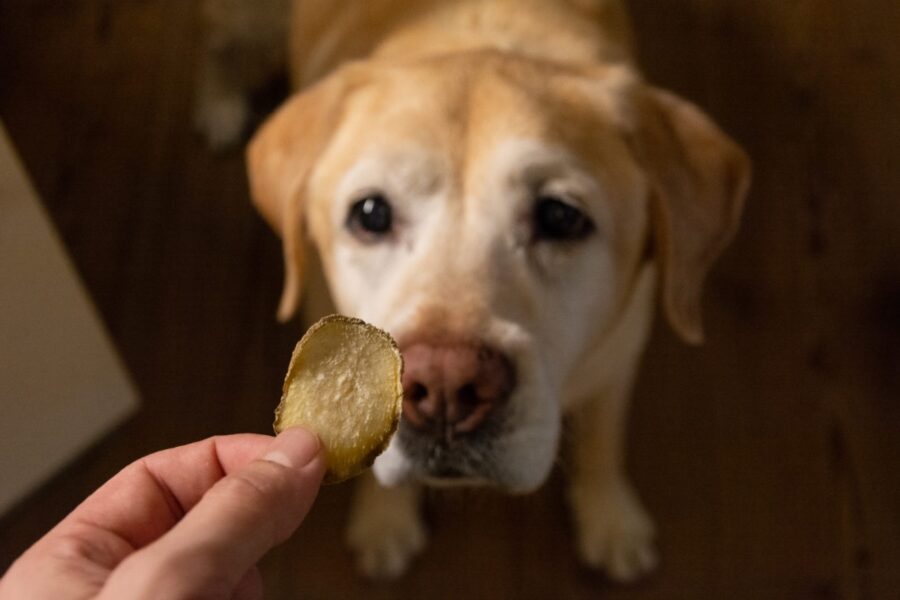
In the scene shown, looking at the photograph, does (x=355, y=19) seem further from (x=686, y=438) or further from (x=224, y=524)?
(x=224, y=524)

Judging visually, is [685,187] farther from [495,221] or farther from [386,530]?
[386,530]

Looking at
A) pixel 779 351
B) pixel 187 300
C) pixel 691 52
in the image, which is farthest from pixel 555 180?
pixel 691 52

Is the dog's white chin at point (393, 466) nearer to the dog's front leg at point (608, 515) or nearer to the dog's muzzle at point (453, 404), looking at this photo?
the dog's muzzle at point (453, 404)

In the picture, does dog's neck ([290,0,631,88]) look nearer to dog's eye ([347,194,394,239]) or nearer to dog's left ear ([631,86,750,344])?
dog's left ear ([631,86,750,344])

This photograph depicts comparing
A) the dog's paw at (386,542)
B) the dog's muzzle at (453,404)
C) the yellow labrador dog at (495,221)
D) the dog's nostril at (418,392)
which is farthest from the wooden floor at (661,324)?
the dog's nostril at (418,392)

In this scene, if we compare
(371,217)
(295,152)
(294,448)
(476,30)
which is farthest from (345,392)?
(476,30)

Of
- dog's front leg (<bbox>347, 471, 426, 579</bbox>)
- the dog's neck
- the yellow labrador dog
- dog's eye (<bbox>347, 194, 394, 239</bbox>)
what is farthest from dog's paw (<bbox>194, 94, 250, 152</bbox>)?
dog's eye (<bbox>347, 194, 394, 239</bbox>)
